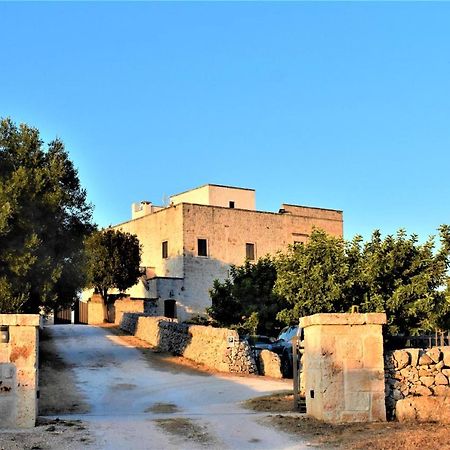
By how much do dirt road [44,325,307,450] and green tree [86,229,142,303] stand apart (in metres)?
8.06

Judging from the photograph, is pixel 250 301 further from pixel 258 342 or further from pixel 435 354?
pixel 435 354

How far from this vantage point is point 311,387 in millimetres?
11312

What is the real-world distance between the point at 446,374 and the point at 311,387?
2.28 meters

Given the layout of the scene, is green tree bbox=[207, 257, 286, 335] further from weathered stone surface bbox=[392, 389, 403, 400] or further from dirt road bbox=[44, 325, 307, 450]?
weathered stone surface bbox=[392, 389, 403, 400]

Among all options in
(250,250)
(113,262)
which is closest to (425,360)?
(113,262)

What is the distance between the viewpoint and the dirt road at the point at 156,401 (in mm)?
9344

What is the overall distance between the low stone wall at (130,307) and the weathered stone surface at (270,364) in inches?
763

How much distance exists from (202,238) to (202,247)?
2.09 ft

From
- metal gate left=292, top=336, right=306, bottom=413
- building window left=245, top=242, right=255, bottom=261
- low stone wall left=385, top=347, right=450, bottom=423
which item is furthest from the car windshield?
building window left=245, top=242, right=255, bottom=261

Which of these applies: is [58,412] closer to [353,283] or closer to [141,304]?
[353,283]

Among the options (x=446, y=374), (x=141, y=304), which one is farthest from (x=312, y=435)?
(x=141, y=304)

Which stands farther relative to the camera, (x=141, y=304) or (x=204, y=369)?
(x=141, y=304)

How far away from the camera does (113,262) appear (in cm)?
4191

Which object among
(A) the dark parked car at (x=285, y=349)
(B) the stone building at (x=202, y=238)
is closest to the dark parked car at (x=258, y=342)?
(A) the dark parked car at (x=285, y=349)
